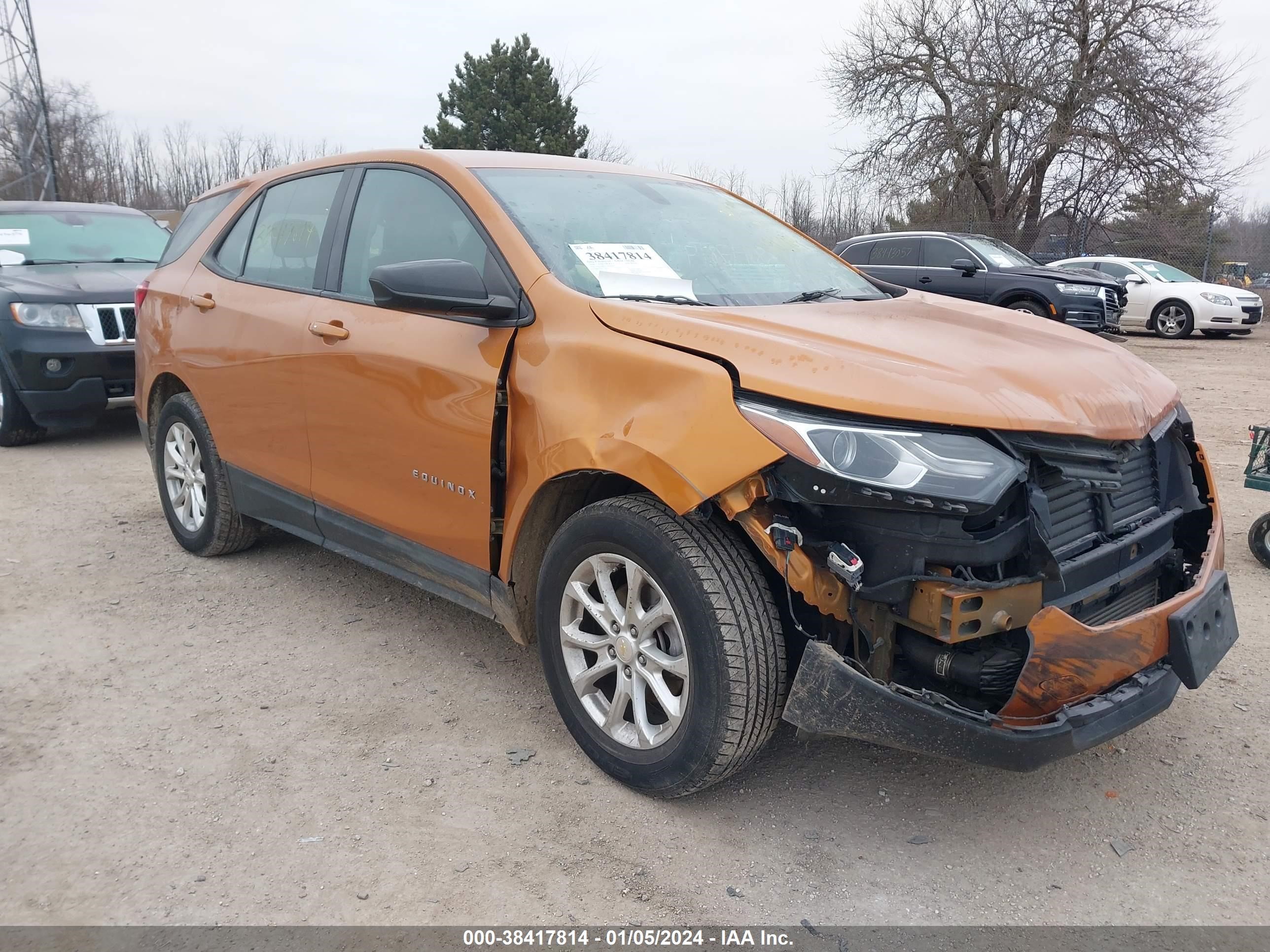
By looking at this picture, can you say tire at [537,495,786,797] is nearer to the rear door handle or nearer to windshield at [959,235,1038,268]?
the rear door handle

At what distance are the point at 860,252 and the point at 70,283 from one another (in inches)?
418

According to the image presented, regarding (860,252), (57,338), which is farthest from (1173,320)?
(57,338)

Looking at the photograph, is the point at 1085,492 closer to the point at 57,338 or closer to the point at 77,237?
the point at 57,338

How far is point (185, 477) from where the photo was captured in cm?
458

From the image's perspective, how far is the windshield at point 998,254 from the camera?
13523mm

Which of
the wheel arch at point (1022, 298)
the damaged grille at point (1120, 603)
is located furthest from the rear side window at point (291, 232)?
the wheel arch at point (1022, 298)

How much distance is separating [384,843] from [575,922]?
0.58 m

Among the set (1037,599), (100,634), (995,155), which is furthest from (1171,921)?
(995,155)

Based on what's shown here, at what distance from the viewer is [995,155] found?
86.8ft

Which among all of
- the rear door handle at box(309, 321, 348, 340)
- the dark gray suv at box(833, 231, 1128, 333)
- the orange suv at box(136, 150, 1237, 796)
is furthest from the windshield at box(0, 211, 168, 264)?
the dark gray suv at box(833, 231, 1128, 333)

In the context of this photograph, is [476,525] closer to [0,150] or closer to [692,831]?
[692,831]

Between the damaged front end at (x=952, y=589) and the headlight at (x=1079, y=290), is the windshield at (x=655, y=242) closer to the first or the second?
the damaged front end at (x=952, y=589)

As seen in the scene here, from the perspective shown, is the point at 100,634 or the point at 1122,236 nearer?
the point at 100,634

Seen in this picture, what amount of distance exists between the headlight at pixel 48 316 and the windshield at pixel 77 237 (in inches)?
33.2
